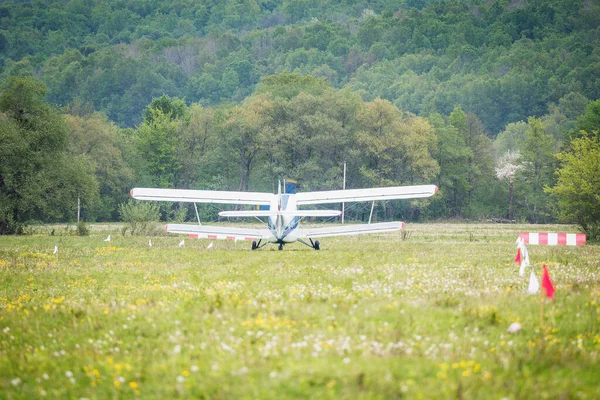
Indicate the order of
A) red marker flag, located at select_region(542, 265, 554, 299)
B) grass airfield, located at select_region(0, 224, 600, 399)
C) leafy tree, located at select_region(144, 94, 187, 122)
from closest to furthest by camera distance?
1. grass airfield, located at select_region(0, 224, 600, 399)
2. red marker flag, located at select_region(542, 265, 554, 299)
3. leafy tree, located at select_region(144, 94, 187, 122)

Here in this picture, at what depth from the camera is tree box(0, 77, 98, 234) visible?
55.1 metres

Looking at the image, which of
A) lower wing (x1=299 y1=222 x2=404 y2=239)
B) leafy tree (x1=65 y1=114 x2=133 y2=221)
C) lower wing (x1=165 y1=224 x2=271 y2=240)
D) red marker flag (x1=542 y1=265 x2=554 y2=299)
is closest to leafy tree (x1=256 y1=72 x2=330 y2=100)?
leafy tree (x1=65 y1=114 x2=133 y2=221)

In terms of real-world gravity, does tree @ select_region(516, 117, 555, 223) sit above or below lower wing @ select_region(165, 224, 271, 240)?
above

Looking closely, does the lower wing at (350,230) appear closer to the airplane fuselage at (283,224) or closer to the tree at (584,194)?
the airplane fuselage at (283,224)

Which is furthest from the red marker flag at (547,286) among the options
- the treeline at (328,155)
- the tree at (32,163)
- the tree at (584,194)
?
the treeline at (328,155)

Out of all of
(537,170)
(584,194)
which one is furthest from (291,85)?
(584,194)

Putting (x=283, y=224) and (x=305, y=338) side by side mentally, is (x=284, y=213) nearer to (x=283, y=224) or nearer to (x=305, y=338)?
(x=283, y=224)

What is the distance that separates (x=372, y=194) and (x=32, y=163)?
3361cm

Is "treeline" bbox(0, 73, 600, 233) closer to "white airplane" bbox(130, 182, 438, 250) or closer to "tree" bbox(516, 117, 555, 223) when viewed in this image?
"tree" bbox(516, 117, 555, 223)

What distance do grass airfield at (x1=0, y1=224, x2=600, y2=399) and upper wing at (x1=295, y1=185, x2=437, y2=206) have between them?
1422cm

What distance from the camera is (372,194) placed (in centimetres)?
3394

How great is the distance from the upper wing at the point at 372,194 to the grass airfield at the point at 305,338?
1422 cm

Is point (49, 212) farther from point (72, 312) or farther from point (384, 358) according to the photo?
point (384, 358)

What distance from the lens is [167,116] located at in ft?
330
